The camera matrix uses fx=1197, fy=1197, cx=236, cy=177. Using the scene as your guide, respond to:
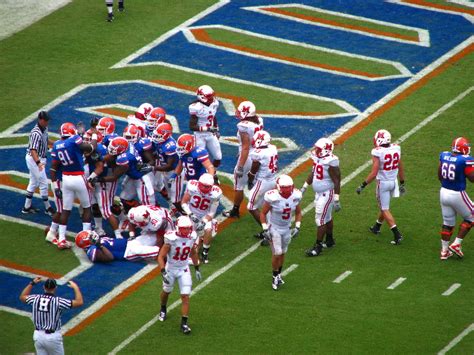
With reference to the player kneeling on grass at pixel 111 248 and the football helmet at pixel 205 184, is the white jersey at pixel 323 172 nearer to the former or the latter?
the football helmet at pixel 205 184

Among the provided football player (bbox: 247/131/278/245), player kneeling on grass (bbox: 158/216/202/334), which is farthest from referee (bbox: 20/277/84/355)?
football player (bbox: 247/131/278/245)

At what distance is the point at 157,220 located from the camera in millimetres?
17500

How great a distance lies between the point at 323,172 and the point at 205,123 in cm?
287

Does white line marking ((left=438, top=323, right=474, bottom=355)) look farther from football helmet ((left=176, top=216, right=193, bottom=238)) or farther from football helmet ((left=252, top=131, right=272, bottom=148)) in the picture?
football helmet ((left=252, top=131, right=272, bottom=148))

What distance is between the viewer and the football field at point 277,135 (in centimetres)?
1628

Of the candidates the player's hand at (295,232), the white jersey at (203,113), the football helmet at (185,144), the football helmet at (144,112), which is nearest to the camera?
the player's hand at (295,232)

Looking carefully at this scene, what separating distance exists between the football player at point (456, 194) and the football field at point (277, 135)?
350 millimetres

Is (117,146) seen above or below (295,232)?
above

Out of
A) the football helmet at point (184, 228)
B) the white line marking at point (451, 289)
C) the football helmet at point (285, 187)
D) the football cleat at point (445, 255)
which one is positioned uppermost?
the football helmet at point (285, 187)

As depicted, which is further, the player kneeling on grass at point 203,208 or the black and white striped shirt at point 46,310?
the player kneeling on grass at point 203,208

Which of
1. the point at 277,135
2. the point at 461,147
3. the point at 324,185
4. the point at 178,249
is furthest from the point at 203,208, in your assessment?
the point at 277,135

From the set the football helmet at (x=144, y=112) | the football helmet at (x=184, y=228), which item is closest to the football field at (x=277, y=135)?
the football helmet at (x=184, y=228)

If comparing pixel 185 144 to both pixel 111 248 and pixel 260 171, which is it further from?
pixel 111 248

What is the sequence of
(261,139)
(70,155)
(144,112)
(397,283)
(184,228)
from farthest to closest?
(144,112)
(261,139)
(70,155)
(397,283)
(184,228)
